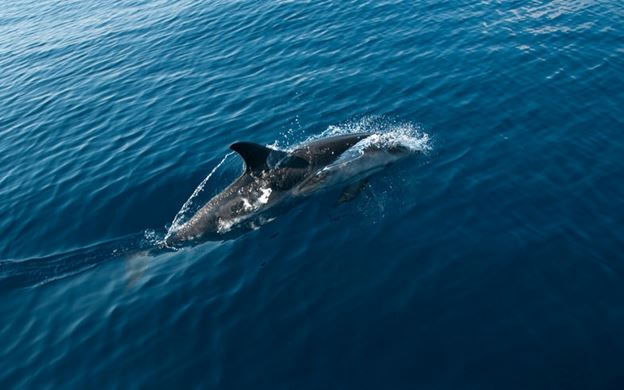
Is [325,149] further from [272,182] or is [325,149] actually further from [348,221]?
[348,221]

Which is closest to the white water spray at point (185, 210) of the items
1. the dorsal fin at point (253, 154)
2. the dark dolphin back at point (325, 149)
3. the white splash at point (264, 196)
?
the white splash at point (264, 196)

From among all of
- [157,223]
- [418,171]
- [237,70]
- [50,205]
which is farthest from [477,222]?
[237,70]

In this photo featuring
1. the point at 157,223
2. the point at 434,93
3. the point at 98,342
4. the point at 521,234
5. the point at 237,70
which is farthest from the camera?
the point at 237,70

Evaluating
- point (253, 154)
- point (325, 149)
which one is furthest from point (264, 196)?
point (325, 149)

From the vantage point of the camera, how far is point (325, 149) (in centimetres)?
1983

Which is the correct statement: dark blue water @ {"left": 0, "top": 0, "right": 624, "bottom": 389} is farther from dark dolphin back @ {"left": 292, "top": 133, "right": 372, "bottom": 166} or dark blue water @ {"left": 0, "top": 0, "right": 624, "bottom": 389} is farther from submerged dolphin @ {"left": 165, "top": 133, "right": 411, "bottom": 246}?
dark dolphin back @ {"left": 292, "top": 133, "right": 372, "bottom": 166}

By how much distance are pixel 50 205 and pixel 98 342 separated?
9.29 m

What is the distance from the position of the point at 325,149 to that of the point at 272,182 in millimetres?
2602

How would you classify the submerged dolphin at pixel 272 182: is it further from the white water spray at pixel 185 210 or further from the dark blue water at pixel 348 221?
the dark blue water at pixel 348 221

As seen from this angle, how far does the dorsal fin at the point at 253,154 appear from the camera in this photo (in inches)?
683

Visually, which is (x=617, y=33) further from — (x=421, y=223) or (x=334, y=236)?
(x=334, y=236)

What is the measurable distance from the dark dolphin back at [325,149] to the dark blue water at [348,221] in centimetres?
174

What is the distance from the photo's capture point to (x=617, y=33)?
27672 millimetres

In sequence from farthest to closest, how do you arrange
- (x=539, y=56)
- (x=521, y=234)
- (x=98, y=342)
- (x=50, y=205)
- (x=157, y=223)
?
1. (x=539, y=56)
2. (x=50, y=205)
3. (x=157, y=223)
4. (x=521, y=234)
5. (x=98, y=342)
